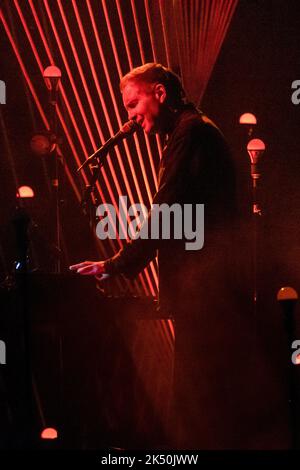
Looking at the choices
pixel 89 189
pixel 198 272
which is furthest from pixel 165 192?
pixel 89 189

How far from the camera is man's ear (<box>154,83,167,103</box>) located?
374 centimetres

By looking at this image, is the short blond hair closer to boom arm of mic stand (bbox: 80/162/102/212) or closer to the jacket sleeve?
the jacket sleeve

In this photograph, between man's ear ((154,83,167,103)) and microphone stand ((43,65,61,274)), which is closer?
man's ear ((154,83,167,103))

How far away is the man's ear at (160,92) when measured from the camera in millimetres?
3744

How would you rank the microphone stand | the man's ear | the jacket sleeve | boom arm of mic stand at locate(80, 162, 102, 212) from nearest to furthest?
the jacket sleeve → the man's ear → boom arm of mic stand at locate(80, 162, 102, 212) → the microphone stand

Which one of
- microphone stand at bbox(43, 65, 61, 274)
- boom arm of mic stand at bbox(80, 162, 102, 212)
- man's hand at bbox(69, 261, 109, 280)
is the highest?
microphone stand at bbox(43, 65, 61, 274)

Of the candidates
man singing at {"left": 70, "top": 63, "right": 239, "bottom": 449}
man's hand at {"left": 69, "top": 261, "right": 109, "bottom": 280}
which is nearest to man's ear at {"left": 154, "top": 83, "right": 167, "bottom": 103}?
man singing at {"left": 70, "top": 63, "right": 239, "bottom": 449}

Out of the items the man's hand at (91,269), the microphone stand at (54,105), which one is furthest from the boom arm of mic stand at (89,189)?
the microphone stand at (54,105)

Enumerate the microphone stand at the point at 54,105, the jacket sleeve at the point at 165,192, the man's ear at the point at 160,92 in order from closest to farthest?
the jacket sleeve at the point at 165,192 → the man's ear at the point at 160,92 → the microphone stand at the point at 54,105

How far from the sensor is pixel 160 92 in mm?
3748

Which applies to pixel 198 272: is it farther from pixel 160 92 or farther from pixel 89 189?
pixel 160 92

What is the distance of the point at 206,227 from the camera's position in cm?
360

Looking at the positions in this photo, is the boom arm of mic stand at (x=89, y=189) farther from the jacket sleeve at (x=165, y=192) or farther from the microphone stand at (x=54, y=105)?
the microphone stand at (x=54, y=105)

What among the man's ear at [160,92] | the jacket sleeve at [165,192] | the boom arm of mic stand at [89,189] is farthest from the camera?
the boom arm of mic stand at [89,189]
